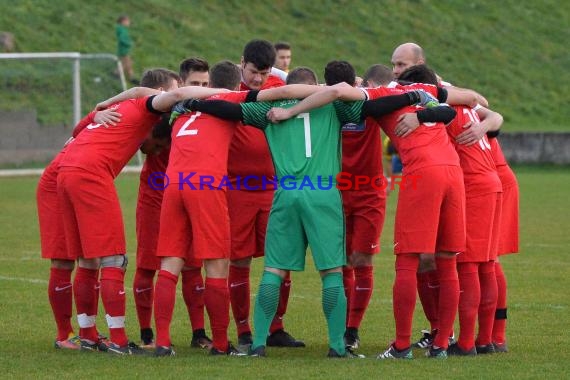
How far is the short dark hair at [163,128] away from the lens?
9.22 metres

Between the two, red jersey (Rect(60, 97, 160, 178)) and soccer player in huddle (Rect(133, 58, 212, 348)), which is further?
soccer player in huddle (Rect(133, 58, 212, 348))

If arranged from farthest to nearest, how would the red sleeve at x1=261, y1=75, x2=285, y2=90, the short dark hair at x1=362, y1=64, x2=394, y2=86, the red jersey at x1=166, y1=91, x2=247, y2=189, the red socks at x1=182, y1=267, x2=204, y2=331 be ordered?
the red sleeve at x1=261, y1=75, x2=285, y2=90 < the short dark hair at x1=362, y1=64, x2=394, y2=86 < the red socks at x1=182, y1=267, x2=204, y2=331 < the red jersey at x1=166, y1=91, x2=247, y2=189

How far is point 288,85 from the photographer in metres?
8.61

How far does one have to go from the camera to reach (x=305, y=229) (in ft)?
27.7

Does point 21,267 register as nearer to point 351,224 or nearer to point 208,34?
point 351,224

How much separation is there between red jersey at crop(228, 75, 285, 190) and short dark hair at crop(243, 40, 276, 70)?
470mm

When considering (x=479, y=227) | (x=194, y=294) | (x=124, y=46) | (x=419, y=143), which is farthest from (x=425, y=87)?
(x=124, y=46)

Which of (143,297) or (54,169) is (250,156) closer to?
(143,297)

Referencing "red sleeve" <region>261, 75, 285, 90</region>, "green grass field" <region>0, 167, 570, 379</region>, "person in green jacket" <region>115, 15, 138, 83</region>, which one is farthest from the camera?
"person in green jacket" <region>115, 15, 138, 83</region>

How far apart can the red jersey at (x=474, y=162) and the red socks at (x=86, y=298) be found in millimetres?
2951

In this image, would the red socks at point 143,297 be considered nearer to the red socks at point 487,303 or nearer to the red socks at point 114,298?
the red socks at point 114,298

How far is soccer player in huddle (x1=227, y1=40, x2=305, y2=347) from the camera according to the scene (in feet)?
30.9

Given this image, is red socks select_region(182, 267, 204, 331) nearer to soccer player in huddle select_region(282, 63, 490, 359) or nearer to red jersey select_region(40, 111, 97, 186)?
red jersey select_region(40, 111, 97, 186)

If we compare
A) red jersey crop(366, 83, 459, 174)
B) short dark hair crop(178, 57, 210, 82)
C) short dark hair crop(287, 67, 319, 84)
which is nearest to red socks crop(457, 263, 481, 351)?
red jersey crop(366, 83, 459, 174)
